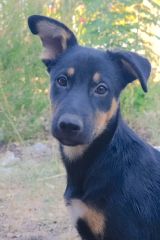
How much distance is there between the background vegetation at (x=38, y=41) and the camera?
7.22 meters

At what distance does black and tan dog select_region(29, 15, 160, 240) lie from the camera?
397 centimetres

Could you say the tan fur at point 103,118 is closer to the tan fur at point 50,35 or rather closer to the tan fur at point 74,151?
the tan fur at point 74,151

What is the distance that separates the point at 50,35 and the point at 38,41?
298cm

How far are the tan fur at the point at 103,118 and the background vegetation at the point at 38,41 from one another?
3.08m

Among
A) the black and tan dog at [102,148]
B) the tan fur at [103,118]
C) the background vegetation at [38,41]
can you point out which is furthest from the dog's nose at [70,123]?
the background vegetation at [38,41]

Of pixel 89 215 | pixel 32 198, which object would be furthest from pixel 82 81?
pixel 32 198

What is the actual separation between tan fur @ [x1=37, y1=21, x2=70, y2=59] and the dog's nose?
82 centimetres

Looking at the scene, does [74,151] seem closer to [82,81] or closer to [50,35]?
[82,81]

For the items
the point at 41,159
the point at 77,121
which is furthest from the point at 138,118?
the point at 77,121

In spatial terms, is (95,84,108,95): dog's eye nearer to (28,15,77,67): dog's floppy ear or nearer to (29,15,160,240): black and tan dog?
(29,15,160,240): black and tan dog

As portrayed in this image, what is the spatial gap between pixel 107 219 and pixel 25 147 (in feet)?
12.7

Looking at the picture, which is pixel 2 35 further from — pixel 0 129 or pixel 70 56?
pixel 70 56

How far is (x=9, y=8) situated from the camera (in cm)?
720

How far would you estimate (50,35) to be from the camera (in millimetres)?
4453
